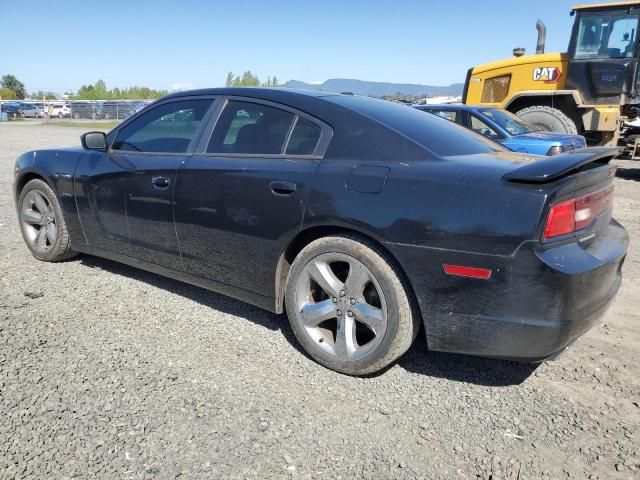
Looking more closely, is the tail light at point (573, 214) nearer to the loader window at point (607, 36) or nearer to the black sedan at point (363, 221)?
the black sedan at point (363, 221)

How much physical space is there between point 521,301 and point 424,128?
50.1 inches

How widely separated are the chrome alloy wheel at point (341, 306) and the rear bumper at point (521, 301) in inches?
11.5

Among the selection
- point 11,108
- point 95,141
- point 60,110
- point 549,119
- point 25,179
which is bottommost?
point 60,110

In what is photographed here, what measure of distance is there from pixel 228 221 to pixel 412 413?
1.56 meters

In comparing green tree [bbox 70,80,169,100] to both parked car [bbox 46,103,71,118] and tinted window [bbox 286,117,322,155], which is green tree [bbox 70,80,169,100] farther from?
tinted window [bbox 286,117,322,155]

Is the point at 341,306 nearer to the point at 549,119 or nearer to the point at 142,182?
the point at 142,182

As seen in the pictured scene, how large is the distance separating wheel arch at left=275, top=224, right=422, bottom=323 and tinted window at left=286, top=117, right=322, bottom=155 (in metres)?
0.47

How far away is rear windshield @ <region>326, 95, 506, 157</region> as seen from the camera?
290cm

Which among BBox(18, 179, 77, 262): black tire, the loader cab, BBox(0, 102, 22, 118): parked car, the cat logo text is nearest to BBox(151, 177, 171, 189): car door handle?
BBox(18, 179, 77, 262): black tire

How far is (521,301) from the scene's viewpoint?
233 cm

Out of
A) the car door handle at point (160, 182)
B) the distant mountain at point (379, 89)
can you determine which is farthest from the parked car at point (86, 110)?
the car door handle at point (160, 182)

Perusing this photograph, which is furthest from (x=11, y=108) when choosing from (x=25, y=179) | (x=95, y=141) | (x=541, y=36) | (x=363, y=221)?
(x=363, y=221)

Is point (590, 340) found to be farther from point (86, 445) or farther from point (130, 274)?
point (130, 274)

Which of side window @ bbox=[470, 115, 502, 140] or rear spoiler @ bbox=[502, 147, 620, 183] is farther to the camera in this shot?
side window @ bbox=[470, 115, 502, 140]
